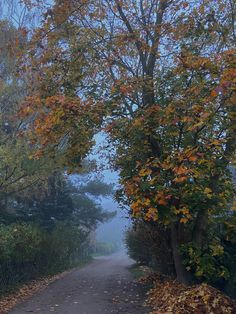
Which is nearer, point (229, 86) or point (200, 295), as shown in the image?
point (229, 86)

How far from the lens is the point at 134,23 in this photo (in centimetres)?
1136

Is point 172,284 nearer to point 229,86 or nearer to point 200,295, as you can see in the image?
point 200,295

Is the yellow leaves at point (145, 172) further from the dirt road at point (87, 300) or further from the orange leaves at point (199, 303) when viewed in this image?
the dirt road at point (87, 300)

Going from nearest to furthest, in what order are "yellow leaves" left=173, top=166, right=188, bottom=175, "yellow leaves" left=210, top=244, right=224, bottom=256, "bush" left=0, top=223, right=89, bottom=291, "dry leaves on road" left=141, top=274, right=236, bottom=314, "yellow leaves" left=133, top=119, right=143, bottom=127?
"yellow leaves" left=173, top=166, right=188, bottom=175 → "dry leaves on road" left=141, top=274, right=236, bottom=314 → "yellow leaves" left=133, top=119, right=143, bottom=127 → "yellow leaves" left=210, top=244, right=224, bottom=256 → "bush" left=0, top=223, right=89, bottom=291

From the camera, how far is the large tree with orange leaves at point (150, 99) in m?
8.12

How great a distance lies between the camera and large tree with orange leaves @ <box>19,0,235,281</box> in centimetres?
812

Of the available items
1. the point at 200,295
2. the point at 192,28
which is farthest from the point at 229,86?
the point at 200,295

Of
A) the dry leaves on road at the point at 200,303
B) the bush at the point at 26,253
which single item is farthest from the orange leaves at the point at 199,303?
the bush at the point at 26,253

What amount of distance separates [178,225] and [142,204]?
3502 millimetres

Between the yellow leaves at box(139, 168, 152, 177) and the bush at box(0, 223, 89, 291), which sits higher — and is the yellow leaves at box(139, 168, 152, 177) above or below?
above

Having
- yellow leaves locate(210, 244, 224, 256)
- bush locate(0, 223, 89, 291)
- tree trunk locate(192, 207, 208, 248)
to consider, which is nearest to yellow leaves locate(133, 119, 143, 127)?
tree trunk locate(192, 207, 208, 248)

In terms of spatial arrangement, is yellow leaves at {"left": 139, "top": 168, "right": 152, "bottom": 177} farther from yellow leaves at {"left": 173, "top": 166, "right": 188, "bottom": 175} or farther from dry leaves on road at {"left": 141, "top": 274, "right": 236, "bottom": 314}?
dry leaves on road at {"left": 141, "top": 274, "right": 236, "bottom": 314}

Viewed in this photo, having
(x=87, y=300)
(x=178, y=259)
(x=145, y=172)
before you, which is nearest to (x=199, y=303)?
(x=145, y=172)

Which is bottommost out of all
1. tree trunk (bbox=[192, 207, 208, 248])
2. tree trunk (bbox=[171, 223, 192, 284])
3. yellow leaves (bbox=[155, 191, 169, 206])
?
tree trunk (bbox=[171, 223, 192, 284])
